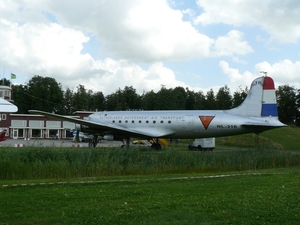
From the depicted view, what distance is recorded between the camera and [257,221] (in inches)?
307

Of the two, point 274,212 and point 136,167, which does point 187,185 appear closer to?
point 274,212

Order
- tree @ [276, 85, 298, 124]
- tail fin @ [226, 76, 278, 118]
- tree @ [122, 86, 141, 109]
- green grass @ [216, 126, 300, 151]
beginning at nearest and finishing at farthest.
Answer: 1. tail fin @ [226, 76, 278, 118]
2. green grass @ [216, 126, 300, 151]
3. tree @ [276, 85, 298, 124]
4. tree @ [122, 86, 141, 109]

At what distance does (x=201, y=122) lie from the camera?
101 ft

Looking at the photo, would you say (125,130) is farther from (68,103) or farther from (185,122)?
(68,103)

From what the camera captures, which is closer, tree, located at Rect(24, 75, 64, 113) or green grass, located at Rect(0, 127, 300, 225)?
green grass, located at Rect(0, 127, 300, 225)

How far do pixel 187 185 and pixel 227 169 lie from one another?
792cm

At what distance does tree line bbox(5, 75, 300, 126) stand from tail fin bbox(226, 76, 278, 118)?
63278 mm

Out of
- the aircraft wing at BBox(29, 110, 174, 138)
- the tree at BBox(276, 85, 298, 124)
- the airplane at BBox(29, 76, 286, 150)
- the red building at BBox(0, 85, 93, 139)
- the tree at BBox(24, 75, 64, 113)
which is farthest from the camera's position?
the tree at BBox(24, 75, 64, 113)

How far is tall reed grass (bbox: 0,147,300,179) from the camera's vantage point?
16.1 metres

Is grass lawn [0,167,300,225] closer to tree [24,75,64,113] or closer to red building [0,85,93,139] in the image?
red building [0,85,93,139]

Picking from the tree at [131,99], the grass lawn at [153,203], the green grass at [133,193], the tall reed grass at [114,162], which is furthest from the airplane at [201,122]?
the tree at [131,99]

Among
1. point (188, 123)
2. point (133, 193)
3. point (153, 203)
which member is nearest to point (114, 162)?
point (133, 193)

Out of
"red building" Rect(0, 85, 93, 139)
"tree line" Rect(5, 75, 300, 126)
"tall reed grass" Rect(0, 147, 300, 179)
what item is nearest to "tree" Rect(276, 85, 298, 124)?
"tree line" Rect(5, 75, 300, 126)

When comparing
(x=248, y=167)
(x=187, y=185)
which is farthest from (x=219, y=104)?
(x=187, y=185)
